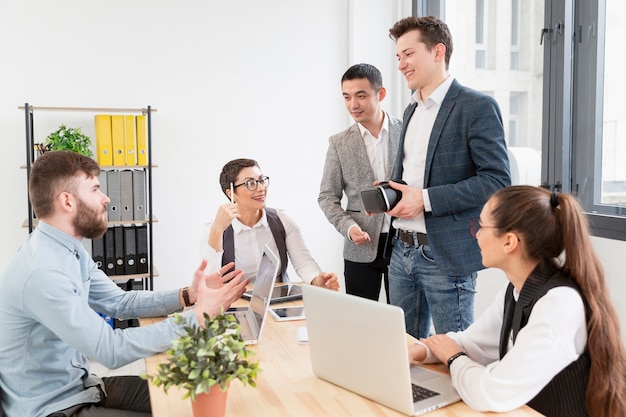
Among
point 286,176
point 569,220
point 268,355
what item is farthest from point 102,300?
point 286,176

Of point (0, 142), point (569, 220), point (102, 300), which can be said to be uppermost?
point (0, 142)

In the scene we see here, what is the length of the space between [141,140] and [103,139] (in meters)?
0.24

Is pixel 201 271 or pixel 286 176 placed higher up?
pixel 286 176

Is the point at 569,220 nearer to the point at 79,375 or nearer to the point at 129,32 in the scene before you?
the point at 79,375

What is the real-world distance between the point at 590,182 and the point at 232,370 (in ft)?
7.28

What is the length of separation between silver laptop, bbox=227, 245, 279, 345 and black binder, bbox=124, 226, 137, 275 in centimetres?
228

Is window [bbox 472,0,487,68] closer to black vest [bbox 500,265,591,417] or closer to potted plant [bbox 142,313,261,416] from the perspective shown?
black vest [bbox 500,265,591,417]

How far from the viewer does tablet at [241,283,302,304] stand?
7.50 feet

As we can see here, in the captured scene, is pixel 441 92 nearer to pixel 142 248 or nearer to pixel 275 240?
pixel 275 240

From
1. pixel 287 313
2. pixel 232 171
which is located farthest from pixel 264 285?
pixel 232 171

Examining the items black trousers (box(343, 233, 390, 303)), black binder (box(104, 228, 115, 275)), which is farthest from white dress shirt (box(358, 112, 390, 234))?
black binder (box(104, 228, 115, 275))

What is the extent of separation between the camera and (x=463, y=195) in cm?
208

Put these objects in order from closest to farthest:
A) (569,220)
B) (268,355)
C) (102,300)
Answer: (569,220), (268,355), (102,300)

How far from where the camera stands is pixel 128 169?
4.20 m
